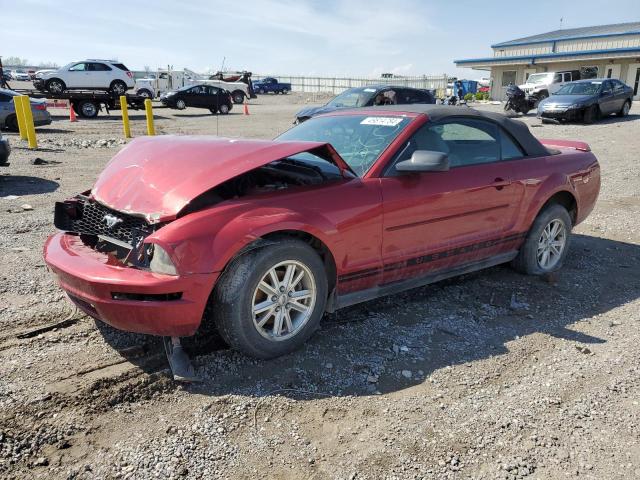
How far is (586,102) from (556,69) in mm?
22928

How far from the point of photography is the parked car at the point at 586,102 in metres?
19.0

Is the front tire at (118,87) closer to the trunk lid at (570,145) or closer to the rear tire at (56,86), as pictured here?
the rear tire at (56,86)

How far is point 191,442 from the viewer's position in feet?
8.59

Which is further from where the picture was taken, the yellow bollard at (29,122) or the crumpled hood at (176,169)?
the yellow bollard at (29,122)

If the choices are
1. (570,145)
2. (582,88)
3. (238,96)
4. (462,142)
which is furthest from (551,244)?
(238,96)

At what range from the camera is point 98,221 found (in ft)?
11.9

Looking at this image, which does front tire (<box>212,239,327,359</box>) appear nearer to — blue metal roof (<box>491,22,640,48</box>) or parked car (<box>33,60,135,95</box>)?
parked car (<box>33,60,135,95</box>)

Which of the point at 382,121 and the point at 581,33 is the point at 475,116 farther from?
the point at 581,33

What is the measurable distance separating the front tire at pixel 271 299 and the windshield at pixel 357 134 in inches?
35.3

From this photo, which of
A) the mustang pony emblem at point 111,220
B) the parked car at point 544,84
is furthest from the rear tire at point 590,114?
the mustang pony emblem at point 111,220

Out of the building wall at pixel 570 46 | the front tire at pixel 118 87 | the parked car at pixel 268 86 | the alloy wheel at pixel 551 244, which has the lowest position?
the alloy wheel at pixel 551 244

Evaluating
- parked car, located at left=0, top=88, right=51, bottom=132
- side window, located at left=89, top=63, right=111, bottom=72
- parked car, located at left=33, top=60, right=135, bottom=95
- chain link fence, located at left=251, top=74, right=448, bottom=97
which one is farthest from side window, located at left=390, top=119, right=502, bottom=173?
chain link fence, located at left=251, top=74, right=448, bottom=97

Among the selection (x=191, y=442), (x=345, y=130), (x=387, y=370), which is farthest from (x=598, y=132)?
(x=191, y=442)

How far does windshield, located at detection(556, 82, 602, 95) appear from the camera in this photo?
19906 mm
